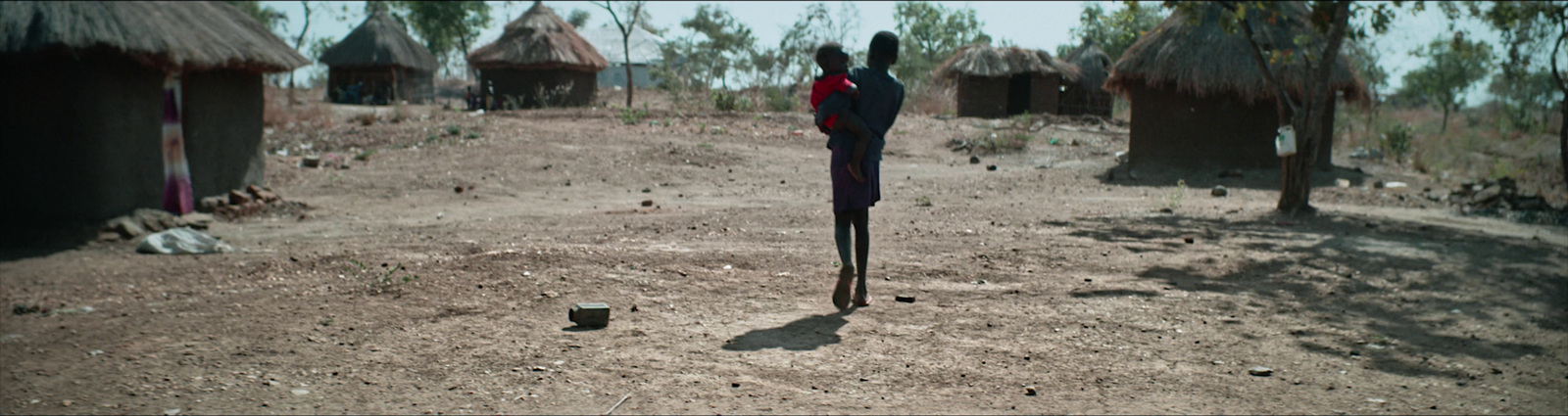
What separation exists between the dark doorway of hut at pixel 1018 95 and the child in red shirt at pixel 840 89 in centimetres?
2013

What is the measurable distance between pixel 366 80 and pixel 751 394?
84.0 ft

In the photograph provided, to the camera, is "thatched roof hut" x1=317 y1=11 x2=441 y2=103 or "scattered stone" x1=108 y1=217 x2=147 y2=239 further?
"thatched roof hut" x1=317 y1=11 x2=441 y2=103

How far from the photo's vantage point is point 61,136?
652 centimetres

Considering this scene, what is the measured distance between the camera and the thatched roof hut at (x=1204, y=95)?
1141 centimetres

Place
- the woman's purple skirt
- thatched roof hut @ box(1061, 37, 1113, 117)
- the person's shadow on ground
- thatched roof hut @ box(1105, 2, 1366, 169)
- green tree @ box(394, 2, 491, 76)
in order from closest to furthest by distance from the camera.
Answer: the person's shadow on ground → the woman's purple skirt → thatched roof hut @ box(1105, 2, 1366, 169) → thatched roof hut @ box(1061, 37, 1113, 117) → green tree @ box(394, 2, 491, 76)

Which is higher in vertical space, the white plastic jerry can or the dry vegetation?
the white plastic jerry can

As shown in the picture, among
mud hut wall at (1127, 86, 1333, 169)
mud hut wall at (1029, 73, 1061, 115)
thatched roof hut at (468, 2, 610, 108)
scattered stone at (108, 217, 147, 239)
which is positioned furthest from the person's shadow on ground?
mud hut wall at (1029, 73, 1061, 115)

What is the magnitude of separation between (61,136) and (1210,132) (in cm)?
1095

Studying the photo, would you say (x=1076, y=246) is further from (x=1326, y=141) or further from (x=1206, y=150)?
(x=1326, y=141)

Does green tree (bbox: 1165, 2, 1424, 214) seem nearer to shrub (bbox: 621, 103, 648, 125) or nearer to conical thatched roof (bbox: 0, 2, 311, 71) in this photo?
conical thatched roof (bbox: 0, 2, 311, 71)

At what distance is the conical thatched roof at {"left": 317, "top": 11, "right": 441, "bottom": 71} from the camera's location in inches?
1003

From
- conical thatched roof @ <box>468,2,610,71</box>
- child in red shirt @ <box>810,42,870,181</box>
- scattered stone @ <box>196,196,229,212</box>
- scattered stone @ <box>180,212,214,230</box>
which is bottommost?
scattered stone @ <box>180,212,214,230</box>

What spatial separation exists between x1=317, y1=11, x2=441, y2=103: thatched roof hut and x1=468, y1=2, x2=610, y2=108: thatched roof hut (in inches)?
210

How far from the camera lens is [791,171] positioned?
38.5ft
